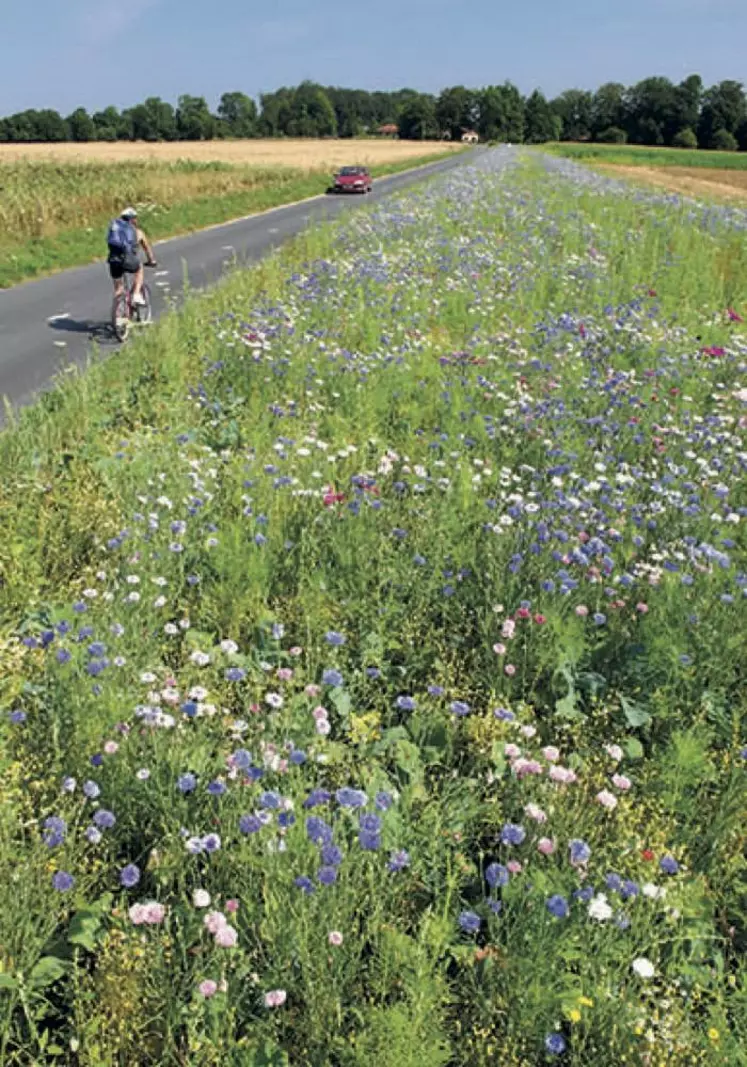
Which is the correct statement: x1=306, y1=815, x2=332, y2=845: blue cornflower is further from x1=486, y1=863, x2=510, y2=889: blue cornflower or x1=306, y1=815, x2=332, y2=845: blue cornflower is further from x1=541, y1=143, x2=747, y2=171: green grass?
x1=541, y1=143, x2=747, y2=171: green grass

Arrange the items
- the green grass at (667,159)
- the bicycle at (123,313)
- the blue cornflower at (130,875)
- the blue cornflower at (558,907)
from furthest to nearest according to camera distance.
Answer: the green grass at (667,159), the bicycle at (123,313), the blue cornflower at (130,875), the blue cornflower at (558,907)

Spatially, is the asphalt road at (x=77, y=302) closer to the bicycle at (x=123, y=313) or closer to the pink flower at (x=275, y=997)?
the bicycle at (x=123, y=313)

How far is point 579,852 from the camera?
226 centimetres

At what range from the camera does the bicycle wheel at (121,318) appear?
400 inches

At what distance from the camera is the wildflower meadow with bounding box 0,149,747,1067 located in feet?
6.95

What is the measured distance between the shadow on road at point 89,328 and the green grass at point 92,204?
4.00m

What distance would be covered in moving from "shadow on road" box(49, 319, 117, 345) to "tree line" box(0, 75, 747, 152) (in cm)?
12670

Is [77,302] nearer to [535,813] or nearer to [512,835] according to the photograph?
[535,813]

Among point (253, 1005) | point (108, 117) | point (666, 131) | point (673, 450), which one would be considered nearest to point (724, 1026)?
point (253, 1005)

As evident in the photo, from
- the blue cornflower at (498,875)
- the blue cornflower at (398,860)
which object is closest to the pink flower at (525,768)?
the blue cornflower at (498,875)

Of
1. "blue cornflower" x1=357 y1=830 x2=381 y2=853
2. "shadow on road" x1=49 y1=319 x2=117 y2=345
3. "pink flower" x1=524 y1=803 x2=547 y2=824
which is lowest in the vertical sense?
"pink flower" x1=524 y1=803 x2=547 y2=824

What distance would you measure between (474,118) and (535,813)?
181413 mm

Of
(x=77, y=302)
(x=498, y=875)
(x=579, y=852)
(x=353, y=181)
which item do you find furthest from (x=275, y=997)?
(x=353, y=181)

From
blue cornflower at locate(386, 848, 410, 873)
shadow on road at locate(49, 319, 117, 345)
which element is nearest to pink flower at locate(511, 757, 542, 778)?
blue cornflower at locate(386, 848, 410, 873)
